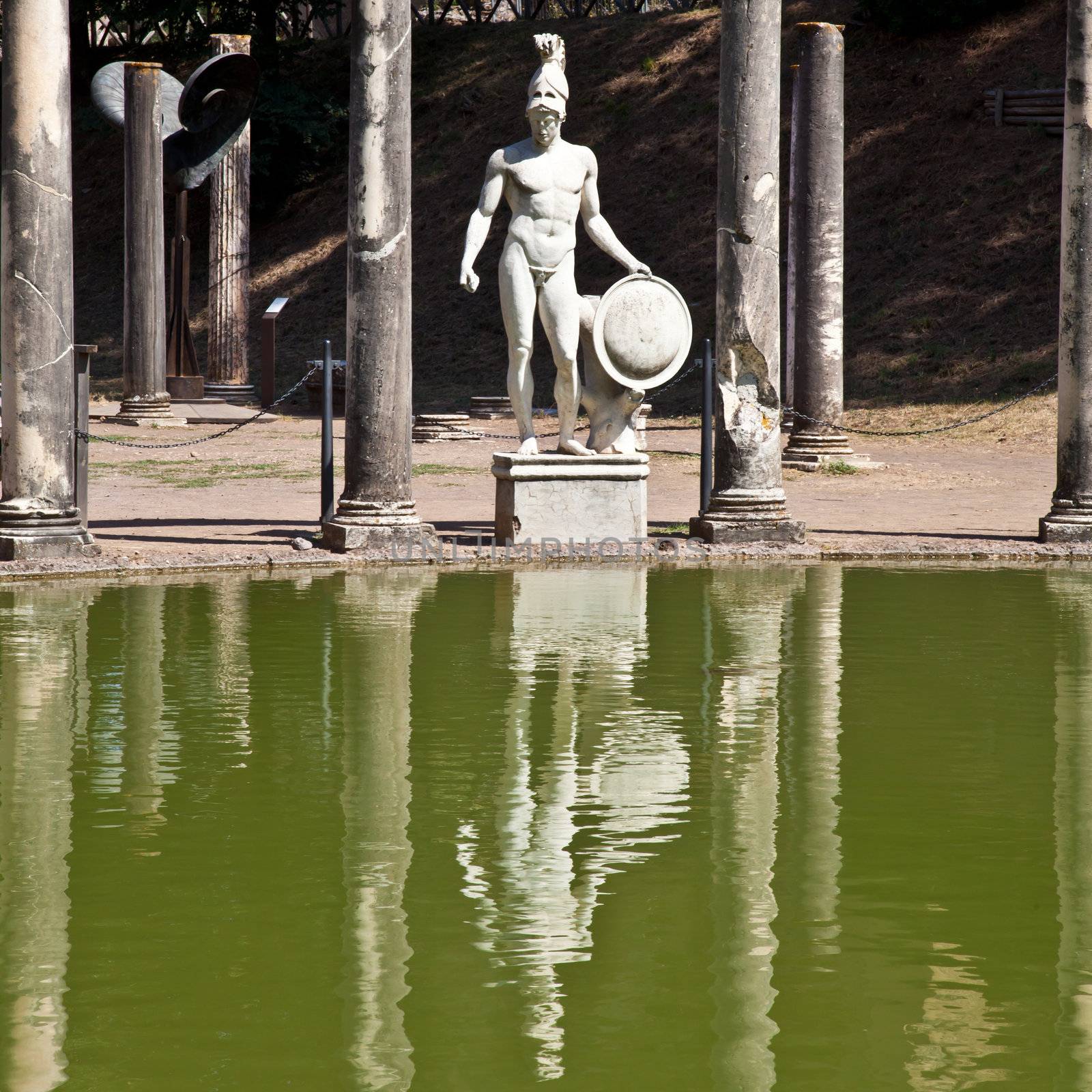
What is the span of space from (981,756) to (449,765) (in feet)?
5.50

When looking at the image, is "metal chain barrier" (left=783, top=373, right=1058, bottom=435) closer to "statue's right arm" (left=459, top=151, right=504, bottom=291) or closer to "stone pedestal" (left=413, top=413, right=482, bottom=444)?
"statue's right arm" (left=459, top=151, right=504, bottom=291)

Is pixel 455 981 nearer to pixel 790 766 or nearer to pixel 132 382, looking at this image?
pixel 790 766

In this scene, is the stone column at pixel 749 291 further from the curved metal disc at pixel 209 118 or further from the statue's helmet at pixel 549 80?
the curved metal disc at pixel 209 118

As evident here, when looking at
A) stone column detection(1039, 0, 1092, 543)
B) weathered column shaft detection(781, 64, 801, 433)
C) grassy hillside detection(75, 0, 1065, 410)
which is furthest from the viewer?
grassy hillside detection(75, 0, 1065, 410)

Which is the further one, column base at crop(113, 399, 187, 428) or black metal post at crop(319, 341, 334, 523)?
column base at crop(113, 399, 187, 428)

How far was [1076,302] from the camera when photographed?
35.1 feet

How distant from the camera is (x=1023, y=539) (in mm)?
11008

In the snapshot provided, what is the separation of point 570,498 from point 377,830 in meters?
5.89

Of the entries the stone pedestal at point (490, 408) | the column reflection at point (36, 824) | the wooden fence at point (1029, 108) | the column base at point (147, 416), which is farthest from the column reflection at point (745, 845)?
the wooden fence at point (1029, 108)

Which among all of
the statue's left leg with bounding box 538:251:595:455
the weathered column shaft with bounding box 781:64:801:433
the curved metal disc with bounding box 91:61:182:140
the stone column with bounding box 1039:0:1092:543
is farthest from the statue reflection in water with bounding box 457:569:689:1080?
the curved metal disc with bounding box 91:61:182:140

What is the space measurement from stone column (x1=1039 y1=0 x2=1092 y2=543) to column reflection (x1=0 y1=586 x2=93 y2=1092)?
19.7ft

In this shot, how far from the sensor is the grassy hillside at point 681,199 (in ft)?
76.3

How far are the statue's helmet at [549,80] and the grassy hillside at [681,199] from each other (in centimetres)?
1187

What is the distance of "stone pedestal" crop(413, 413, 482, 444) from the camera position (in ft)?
61.2
